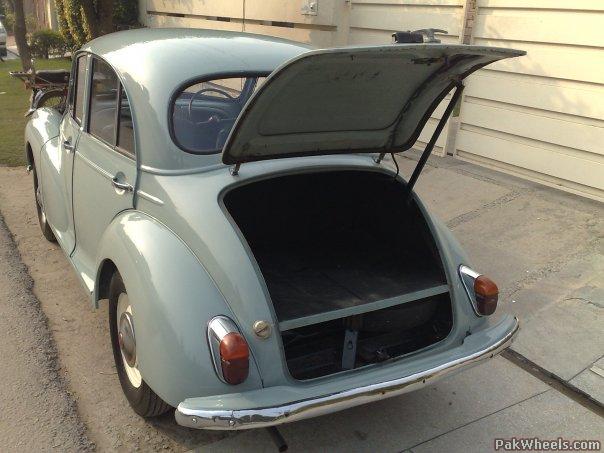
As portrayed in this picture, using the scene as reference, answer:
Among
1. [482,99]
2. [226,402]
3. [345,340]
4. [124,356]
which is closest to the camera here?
[226,402]

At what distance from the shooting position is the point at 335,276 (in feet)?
10.4

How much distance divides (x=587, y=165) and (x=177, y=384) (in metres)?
4.66

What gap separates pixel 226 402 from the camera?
87.7 inches

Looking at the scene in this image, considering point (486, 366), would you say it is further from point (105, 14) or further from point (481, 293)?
point (105, 14)

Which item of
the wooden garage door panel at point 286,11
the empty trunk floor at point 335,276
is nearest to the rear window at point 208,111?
the empty trunk floor at point 335,276

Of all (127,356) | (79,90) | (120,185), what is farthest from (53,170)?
(127,356)

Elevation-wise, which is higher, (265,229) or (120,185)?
(120,185)

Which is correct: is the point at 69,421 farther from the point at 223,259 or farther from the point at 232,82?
the point at 232,82

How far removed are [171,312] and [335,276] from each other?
1043 mm

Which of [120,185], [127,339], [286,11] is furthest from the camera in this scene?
[286,11]

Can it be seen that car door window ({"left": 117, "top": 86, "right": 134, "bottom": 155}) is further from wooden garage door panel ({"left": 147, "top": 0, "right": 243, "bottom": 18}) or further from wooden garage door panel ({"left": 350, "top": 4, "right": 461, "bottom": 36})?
wooden garage door panel ({"left": 147, "top": 0, "right": 243, "bottom": 18})

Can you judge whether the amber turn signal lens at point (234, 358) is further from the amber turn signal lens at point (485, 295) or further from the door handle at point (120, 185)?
the amber turn signal lens at point (485, 295)

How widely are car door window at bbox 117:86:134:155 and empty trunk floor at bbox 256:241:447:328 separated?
94 centimetres

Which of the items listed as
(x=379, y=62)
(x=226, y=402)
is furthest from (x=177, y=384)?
(x=379, y=62)
